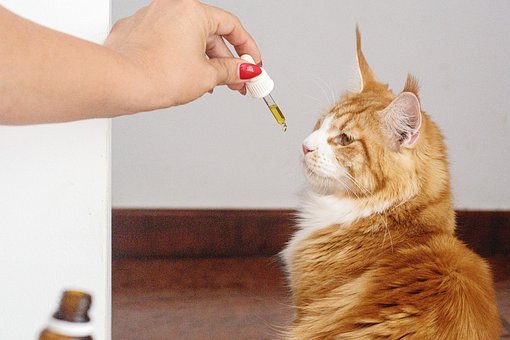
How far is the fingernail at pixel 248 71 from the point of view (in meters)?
0.89

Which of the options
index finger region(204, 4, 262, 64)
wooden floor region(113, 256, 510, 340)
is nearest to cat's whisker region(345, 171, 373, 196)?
index finger region(204, 4, 262, 64)

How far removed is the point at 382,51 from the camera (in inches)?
82.7

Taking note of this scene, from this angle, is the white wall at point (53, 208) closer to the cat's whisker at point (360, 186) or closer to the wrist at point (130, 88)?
the wrist at point (130, 88)

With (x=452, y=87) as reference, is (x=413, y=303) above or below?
below

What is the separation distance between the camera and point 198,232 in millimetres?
2123

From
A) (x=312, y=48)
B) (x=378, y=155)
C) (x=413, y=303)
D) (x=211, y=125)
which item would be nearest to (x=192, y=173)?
(x=211, y=125)

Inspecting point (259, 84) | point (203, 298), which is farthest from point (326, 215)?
point (203, 298)

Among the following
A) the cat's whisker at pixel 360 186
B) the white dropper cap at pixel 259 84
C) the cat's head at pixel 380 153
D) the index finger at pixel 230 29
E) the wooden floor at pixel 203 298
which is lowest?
the wooden floor at pixel 203 298

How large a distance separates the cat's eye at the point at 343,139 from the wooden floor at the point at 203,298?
53 cm

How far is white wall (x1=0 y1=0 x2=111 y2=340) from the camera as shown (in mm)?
742

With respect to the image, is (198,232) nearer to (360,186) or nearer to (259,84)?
(360,186)

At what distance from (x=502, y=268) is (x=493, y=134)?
1.46ft

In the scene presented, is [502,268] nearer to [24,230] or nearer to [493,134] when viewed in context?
[493,134]

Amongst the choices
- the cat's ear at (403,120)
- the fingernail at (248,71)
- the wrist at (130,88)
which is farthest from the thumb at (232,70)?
the cat's ear at (403,120)
